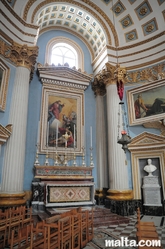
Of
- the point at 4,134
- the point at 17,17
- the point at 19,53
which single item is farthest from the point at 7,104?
the point at 17,17

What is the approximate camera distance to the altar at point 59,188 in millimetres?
6730

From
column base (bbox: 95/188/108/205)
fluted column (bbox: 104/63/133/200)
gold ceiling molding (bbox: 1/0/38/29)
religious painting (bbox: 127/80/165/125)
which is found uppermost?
gold ceiling molding (bbox: 1/0/38/29)

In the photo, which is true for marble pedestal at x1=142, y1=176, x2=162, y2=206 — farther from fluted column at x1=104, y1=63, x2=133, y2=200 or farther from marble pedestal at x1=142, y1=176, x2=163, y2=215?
fluted column at x1=104, y1=63, x2=133, y2=200

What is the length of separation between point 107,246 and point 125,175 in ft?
12.8

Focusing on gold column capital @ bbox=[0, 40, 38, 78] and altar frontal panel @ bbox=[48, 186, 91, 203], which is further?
gold column capital @ bbox=[0, 40, 38, 78]

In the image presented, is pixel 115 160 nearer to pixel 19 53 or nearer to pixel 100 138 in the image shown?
pixel 100 138

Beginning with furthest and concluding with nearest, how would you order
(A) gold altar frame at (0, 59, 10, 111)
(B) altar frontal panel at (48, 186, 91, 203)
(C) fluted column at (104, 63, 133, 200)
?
(C) fluted column at (104, 63, 133, 200), (A) gold altar frame at (0, 59, 10, 111), (B) altar frontal panel at (48, 186, 91, 203)

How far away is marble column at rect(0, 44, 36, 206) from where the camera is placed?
6273 millimetres

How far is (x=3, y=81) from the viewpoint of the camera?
729cm

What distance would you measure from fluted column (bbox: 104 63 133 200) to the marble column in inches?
136

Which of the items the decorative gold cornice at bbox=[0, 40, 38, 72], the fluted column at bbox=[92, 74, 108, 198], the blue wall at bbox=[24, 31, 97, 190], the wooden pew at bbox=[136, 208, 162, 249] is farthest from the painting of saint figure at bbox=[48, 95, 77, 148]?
the wooden pew at bbox=[136, 208, 162, 249]

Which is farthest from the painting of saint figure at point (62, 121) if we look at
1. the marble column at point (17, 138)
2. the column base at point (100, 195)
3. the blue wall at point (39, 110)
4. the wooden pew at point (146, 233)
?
the wooden pew at point (146, 233)

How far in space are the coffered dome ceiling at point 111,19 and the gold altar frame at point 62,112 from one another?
124 inches

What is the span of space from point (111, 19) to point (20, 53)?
5430 millimetres
